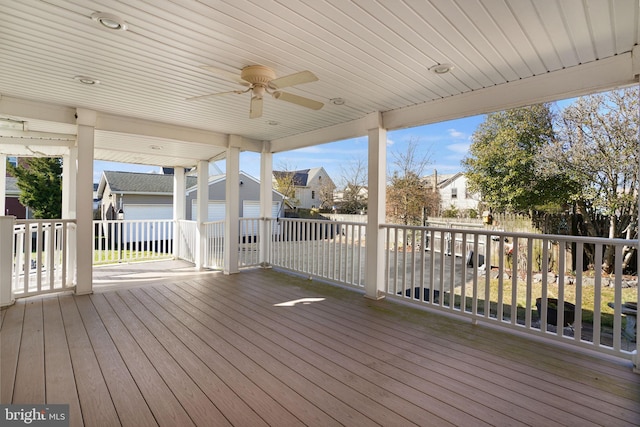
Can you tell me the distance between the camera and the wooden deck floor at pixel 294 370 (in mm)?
1739

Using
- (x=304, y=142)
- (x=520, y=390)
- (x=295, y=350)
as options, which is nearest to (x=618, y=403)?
(x=520, y=390)

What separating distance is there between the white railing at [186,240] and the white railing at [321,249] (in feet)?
6.89

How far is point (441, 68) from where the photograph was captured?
2.72 m

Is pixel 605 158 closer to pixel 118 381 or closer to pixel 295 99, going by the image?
pixel 295 99

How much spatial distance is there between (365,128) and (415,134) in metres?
3.42

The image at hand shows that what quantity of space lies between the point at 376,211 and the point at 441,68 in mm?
1829

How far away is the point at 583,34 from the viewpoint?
2.15 m

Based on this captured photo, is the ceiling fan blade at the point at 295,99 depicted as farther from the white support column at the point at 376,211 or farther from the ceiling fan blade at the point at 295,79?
the white support column at the point at 376,211

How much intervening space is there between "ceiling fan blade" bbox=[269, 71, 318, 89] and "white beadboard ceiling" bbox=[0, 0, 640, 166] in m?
0.22

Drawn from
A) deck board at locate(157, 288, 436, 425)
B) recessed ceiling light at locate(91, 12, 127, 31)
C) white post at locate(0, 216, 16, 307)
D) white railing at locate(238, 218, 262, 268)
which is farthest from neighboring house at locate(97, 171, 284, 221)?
recessed ceiling light at locate(91, 12, 127, 31)

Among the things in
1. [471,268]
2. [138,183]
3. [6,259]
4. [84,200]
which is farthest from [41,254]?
[138,183]

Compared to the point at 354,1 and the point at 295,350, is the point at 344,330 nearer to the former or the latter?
the point at 295,350

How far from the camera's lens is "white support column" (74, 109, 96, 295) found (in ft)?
13.0

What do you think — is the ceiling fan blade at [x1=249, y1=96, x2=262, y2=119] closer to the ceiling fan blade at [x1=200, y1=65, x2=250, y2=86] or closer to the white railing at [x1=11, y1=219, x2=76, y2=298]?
the ceiling fan blade at [x1=200, y1=65, x2=250, y2=86]
